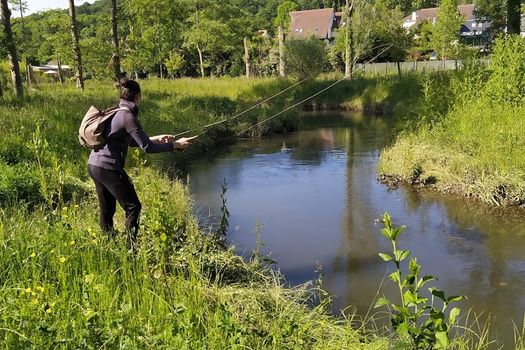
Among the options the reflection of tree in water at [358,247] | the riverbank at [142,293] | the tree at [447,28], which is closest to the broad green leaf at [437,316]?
the riverbank at [142,293]

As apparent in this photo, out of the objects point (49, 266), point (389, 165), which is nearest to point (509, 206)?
point (389, 165)

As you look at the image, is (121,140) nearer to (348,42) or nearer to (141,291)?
(141,291)

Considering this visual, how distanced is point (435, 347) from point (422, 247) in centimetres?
453

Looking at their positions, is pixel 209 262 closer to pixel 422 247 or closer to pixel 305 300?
pixel 305 300

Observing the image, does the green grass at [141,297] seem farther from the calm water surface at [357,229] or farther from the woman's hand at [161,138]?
the calm water surface at [357,229]

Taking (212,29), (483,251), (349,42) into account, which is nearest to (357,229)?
(483,251)

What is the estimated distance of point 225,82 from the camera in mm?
23078

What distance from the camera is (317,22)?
69.9 meters

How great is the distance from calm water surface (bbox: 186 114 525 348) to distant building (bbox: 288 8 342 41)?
57.8 metres

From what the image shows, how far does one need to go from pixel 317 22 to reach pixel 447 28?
39630 millimetres

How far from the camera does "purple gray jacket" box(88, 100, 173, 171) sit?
4.49m

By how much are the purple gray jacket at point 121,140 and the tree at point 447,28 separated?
2956 centimetres

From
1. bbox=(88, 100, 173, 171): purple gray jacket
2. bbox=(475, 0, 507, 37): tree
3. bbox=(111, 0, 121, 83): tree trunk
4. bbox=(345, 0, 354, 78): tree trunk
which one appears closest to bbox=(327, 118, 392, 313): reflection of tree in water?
bbox=(88, 100, 173, 171): purple gray jacket

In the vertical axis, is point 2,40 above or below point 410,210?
above
